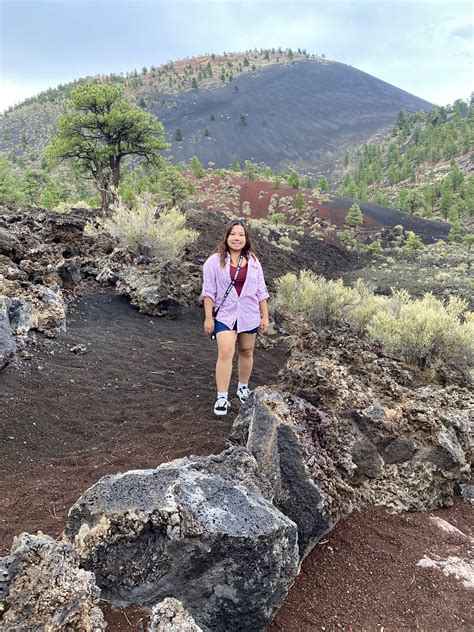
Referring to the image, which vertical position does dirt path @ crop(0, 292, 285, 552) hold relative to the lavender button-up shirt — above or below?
below

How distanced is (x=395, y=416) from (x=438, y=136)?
7984cm

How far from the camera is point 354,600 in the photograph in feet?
6.66

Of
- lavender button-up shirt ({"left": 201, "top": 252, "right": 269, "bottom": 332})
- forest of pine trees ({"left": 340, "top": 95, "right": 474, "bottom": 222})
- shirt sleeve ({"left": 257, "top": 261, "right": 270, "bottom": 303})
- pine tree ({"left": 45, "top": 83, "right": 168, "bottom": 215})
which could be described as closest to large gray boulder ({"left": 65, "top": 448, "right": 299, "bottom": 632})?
lavender button-up shirt ({"left": 201, "top": 252, "right": 269, "bottom": 332})

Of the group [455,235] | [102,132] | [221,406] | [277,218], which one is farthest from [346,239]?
[221,406]

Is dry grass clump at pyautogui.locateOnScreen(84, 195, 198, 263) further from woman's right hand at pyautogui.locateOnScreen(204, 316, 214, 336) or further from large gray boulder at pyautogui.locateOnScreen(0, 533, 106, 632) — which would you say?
large gray boulder at pyautogui.locateOnScreen(0, 533, 106, 632)

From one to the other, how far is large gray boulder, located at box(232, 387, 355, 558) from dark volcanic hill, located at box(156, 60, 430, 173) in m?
89.9

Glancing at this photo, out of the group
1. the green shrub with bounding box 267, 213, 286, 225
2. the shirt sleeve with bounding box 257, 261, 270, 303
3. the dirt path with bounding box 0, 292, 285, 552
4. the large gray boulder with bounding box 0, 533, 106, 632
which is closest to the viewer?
the large gray boulder with bounding box 0, 533, 106, 632

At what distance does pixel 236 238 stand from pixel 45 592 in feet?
8.44

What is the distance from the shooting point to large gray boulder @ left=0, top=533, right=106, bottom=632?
138 cm

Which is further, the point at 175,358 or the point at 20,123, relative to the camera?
the point at 20,123

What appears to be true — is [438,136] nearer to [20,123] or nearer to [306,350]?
[306,350]

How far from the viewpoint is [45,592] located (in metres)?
1.43

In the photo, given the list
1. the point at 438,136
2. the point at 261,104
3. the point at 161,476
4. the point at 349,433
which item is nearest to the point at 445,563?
the point at 349,433

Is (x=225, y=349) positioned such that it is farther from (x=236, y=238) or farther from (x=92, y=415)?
(x=92, y=415)
